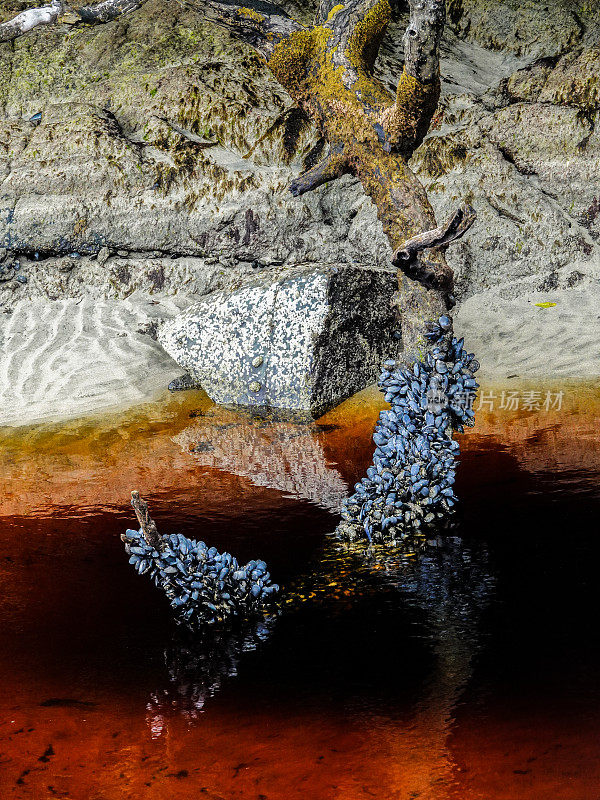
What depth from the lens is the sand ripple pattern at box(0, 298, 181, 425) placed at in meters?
4.67

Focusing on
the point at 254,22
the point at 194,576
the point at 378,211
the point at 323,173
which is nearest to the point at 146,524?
the point at 194,576

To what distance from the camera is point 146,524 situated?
238cm

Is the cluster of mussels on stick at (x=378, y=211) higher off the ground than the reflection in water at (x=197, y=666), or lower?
higher

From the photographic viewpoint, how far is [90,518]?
10.7ft

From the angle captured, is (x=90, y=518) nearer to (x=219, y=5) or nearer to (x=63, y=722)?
(x=63, y=722)

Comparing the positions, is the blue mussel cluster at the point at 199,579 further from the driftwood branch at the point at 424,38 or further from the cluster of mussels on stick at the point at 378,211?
the driftwood branch at the point at 424,38

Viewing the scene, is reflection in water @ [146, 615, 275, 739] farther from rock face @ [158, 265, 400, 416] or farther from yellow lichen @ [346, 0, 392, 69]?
yellow lichen @ [346, 0, 392, 69]

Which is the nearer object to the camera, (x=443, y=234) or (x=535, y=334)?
(x=443, y=234)

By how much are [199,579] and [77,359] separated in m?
3.09

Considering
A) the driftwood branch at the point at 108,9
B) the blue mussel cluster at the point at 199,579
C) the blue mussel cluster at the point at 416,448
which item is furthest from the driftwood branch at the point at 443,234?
the driftwood branch at the point at 108,9

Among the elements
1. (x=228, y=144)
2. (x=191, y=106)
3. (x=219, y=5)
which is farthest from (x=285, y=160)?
(x=219, y=5)

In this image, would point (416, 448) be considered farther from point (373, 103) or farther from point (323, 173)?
point (373, 103)

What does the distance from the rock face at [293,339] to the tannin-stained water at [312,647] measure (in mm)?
852

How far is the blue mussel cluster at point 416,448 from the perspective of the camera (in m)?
2.99
